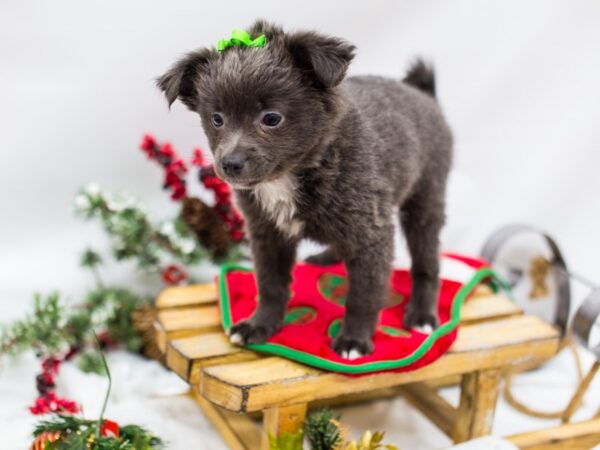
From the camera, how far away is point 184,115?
12.5 feet

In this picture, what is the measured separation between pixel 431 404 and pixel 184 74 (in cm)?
161

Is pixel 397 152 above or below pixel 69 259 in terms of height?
above

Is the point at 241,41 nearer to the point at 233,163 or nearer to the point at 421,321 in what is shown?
the point at 233,163

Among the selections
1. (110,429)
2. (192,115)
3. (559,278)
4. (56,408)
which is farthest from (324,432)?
(192,115)

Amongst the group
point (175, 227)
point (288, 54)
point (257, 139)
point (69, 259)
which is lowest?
point (69, 259)

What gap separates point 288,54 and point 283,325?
97 centimetres

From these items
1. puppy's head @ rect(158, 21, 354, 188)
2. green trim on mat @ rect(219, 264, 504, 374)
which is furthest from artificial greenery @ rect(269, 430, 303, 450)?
puppy's head @ rect(158, 21, 354, 188)

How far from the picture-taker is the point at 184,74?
2.25 metres

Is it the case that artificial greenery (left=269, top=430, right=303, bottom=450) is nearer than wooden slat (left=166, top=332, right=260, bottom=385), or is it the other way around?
artificial greenery (left=269, top=430, right=303, bottom=450)

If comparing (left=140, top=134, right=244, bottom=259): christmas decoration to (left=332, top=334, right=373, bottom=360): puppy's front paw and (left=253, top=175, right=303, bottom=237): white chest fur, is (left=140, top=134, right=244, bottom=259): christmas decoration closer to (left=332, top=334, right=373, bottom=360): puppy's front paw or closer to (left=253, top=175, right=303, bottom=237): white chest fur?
(left=253, top=175, right=303, bottom=237): white chest fur

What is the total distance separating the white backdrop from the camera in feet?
11.8

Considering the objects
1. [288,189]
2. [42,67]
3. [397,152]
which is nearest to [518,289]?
[397,152]

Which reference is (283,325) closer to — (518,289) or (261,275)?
(261,275)

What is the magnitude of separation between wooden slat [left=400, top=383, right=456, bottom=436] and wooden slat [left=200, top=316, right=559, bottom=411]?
35 cm
